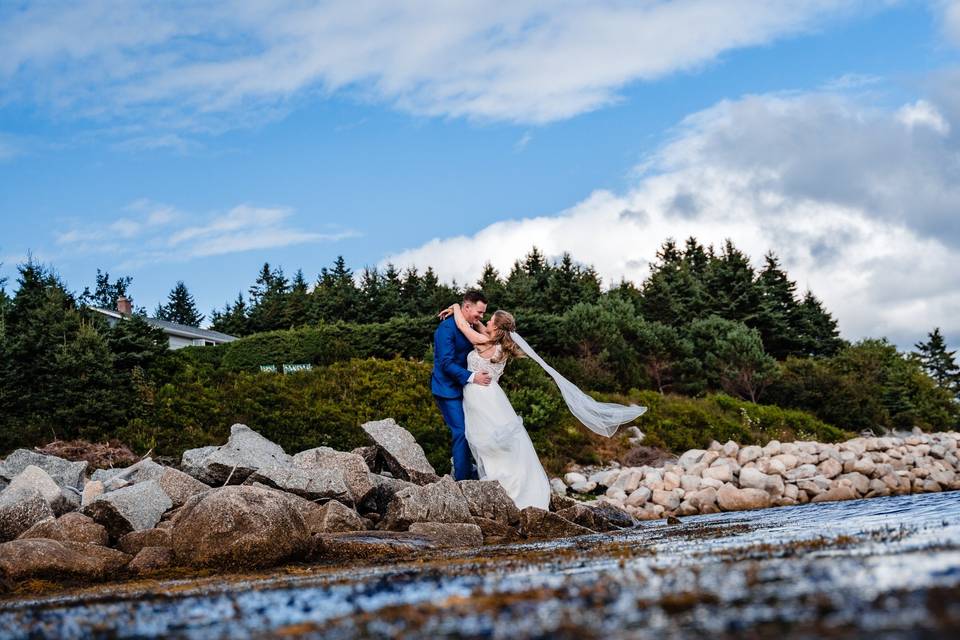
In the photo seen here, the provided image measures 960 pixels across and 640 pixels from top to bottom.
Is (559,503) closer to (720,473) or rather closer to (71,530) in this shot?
(720,473)

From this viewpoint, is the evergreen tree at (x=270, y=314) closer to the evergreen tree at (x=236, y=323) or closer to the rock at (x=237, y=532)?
the evergreen tree at (x=236, y=323)

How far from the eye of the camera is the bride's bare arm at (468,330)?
11547 millimetres

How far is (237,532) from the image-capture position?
739 cm

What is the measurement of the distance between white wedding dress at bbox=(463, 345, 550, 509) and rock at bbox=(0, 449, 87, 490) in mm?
5487

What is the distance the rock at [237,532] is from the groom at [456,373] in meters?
4.14

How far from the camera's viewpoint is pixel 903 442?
715 inches

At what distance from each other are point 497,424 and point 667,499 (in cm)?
443

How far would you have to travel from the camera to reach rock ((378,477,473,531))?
9203 mm

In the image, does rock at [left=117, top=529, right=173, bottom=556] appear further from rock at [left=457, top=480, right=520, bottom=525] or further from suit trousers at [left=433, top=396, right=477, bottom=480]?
suit trousers at [left=433, top=396, right=477, bottom=480]

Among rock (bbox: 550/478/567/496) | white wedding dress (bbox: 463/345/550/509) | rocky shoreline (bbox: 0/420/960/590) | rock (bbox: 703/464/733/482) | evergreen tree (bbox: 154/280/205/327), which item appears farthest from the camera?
evergreen tree (bbox: 154/280/205/327)

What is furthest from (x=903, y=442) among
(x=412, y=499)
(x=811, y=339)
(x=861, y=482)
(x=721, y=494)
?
(x=811, y=339)

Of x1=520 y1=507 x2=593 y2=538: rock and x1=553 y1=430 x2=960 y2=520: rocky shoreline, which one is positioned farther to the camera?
x1=553 y1=430 x2=960 y2=520: rocky shoreline

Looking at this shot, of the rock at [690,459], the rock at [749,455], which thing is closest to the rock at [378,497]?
the rock at [690,459]

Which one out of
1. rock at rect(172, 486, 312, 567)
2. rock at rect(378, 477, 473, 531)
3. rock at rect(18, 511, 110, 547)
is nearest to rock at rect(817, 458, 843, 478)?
rock at rect(378, 477, 473, 531)
